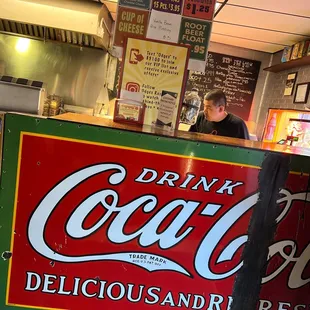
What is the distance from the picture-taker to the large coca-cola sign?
3.87ft

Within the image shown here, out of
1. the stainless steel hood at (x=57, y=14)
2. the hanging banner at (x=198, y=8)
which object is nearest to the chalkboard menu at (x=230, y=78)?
the stainless steel hood at (x=57, y=14)

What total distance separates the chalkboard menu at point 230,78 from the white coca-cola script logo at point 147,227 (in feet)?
14.8

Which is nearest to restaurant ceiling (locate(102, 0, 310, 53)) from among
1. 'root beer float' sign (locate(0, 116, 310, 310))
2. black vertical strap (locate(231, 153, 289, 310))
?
black vertical strap (locate(231, 153, 289, 310))

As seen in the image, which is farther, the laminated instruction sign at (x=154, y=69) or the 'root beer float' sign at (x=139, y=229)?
the laminated instruction sign at (x=154, y=69)

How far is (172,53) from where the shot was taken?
1.57 metres

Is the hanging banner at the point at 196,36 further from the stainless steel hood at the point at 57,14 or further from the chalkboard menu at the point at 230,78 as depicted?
the chalkboard menu at the point at 230,78

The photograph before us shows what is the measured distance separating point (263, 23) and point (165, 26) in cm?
256

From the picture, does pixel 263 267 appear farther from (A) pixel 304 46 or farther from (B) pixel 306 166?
(A) pixel 304 46

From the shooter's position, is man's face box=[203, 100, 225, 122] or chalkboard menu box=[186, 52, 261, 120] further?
chalkboard menu box=[186, 52, 261, 120]

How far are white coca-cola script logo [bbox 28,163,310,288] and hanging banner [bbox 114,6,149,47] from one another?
37.1 inches

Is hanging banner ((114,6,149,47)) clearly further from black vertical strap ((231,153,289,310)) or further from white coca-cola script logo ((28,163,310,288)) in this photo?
black vertical strap ((231,153,289,310))

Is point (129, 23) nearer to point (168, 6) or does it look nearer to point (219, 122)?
point (168, 6)

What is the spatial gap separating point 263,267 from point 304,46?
358cm

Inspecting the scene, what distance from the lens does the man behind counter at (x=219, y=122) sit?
3.42 metres
